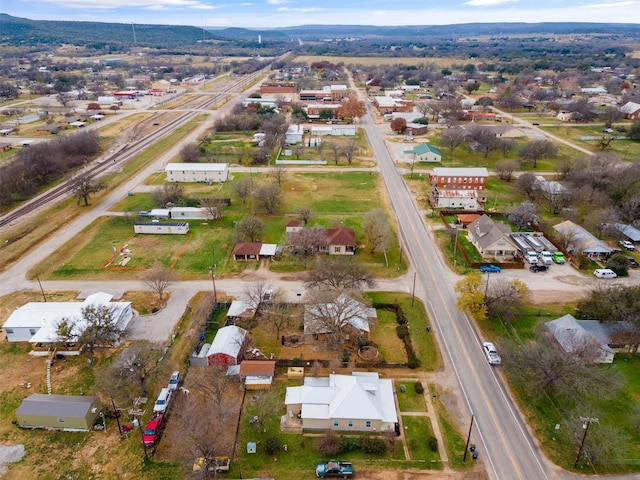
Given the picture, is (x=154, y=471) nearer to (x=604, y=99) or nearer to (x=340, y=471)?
(x=340, y=471)

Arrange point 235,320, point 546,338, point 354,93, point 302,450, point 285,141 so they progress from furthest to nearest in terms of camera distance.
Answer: point 354,93 → point 285,141 → point 235,320 → point 546,338 → point 302,450

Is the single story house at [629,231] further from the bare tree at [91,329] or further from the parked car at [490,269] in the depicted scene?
the bare tree at [91,329]

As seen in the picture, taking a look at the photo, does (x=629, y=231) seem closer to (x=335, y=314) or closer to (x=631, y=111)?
(x=335, y=314)

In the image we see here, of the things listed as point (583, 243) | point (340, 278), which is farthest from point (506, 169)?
point (340, 278)

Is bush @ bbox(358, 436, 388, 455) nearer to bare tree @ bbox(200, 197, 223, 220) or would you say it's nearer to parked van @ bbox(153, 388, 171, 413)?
parked van @ bbox(153, 388, 171, 413)

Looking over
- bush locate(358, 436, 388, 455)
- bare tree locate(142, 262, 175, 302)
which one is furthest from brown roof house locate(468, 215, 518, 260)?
bare tree locate(142, 262, 175, 302)

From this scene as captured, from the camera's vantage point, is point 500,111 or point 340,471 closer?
point 340,471

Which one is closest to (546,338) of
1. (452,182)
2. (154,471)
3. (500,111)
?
(154,471)
